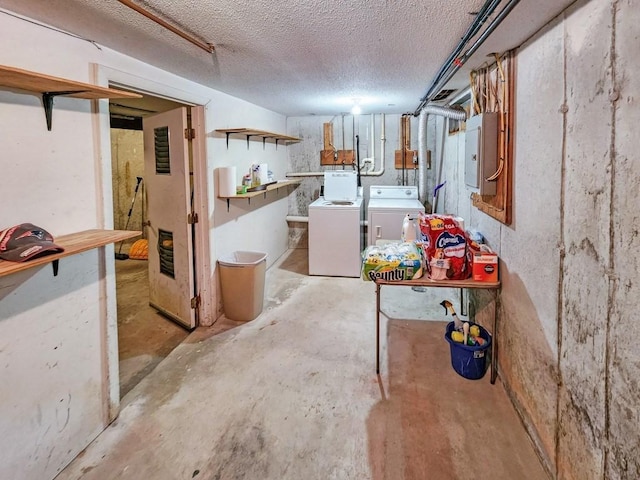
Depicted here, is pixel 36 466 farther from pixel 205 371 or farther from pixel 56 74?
pixel 56 74

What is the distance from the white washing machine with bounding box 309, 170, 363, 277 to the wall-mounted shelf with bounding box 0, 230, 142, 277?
2945mm

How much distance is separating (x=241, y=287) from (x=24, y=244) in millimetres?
2041

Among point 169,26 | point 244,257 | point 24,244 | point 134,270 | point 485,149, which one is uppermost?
point 169,26

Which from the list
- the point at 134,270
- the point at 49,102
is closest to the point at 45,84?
the point at 49,102

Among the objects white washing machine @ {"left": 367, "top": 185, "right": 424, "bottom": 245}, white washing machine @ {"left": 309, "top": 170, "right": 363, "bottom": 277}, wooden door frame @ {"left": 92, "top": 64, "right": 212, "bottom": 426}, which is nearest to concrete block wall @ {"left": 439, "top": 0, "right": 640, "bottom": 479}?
wooden door frame @ {"left": 92, "top": 64, "right": 212, "bottom": 426}

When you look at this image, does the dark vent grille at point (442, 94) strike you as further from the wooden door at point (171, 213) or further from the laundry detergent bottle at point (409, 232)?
the wooden door at point (171, 213)

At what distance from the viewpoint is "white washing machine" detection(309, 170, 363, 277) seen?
4535 mm

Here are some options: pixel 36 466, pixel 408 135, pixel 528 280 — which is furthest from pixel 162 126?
pixel 408 135

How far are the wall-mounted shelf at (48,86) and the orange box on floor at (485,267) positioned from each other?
6.93ft

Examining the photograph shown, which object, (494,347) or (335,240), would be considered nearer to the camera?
(494,347)

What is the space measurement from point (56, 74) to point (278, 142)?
12.4 feet

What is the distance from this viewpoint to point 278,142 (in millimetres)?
5355

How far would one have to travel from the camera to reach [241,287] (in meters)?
3.33

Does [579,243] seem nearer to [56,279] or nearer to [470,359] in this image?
[470,359]
